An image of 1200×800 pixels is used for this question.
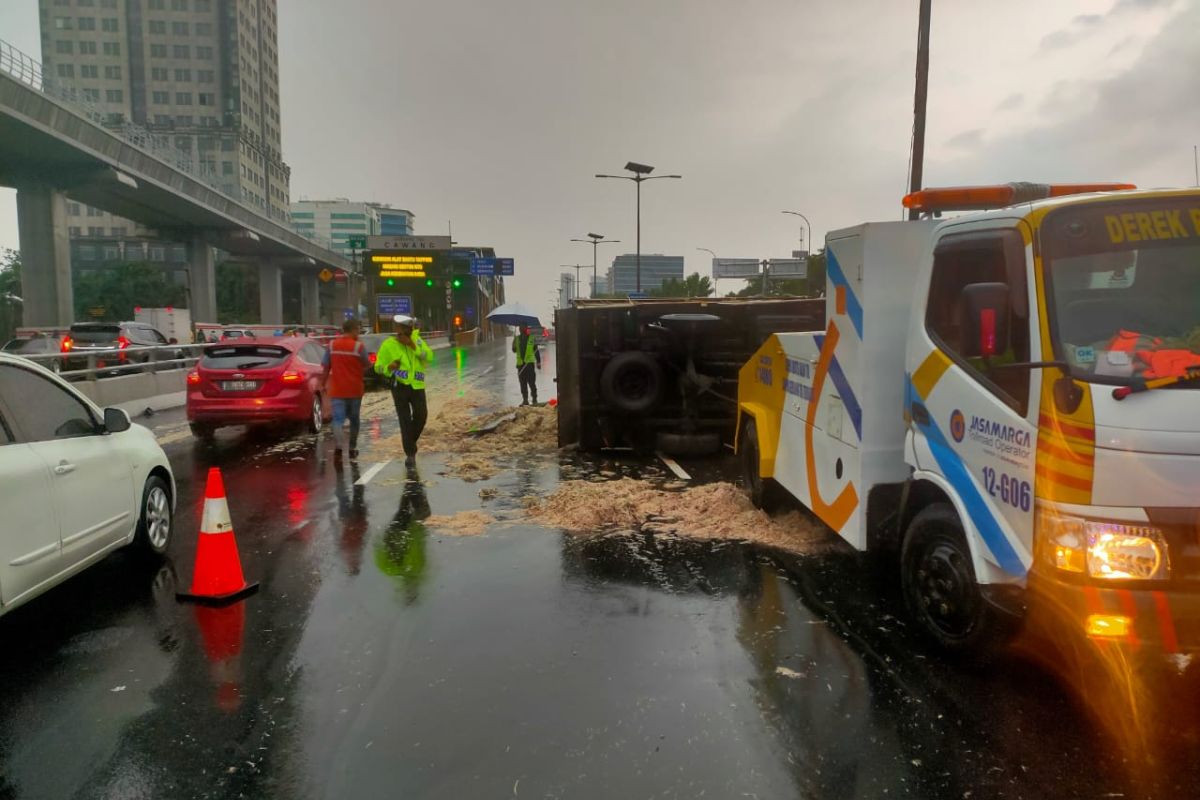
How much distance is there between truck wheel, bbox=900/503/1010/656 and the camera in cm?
421

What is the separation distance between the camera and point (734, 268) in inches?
2035

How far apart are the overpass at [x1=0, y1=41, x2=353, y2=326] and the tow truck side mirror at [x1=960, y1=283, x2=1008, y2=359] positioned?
111 ft

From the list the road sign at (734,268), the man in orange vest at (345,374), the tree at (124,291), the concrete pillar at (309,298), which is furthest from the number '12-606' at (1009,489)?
the tree at (124,291)

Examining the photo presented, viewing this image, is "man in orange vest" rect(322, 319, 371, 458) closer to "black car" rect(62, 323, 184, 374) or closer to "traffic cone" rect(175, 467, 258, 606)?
"traffic cone" rect(175, 467, 258, 606)

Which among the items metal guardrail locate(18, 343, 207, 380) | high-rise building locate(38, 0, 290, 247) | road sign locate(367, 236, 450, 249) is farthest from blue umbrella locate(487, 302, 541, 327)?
high-rise building locate(38, 0, 290, 247)

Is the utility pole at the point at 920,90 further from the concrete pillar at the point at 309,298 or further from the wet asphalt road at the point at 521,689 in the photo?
the concrete pillar at the point at 309,298

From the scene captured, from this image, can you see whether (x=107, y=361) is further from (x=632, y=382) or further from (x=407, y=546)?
(x=407, y=546)

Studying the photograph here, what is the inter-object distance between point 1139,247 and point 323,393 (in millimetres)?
12756

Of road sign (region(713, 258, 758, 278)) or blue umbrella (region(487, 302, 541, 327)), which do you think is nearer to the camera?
blue umbrella (region(487, 302, 541, 327))

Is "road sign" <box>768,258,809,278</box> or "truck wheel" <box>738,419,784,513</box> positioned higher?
"road sign" <box>768,258,809,278</box>

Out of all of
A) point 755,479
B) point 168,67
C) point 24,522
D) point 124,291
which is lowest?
point 755,479

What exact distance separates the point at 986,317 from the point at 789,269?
4188cm

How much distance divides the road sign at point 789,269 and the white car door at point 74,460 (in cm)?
3990

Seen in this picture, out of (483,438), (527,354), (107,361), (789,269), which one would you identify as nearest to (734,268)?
(789,269)
